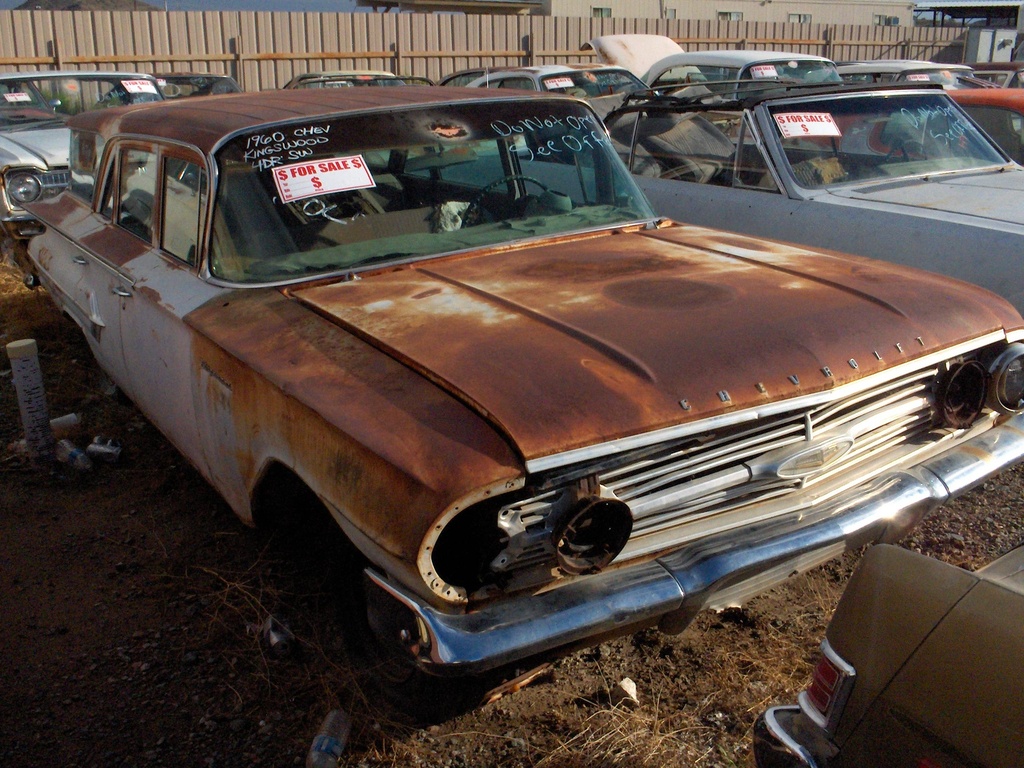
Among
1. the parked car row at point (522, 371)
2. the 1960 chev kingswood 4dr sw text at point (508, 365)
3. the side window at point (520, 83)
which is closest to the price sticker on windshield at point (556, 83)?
the side window at point (520, 83)

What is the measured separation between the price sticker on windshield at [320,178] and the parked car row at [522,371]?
1cm

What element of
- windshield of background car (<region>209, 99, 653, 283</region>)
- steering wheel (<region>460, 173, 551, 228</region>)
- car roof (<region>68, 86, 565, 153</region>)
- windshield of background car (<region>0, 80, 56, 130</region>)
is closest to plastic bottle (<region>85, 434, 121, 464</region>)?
car roof (<region>68, 86, 565, 153</region>)

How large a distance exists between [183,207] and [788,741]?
274 cm

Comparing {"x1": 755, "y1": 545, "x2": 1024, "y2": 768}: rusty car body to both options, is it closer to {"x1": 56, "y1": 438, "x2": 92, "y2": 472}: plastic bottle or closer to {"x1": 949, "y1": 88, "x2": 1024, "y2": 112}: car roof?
Answer: {"x1": 56, "y1": 438, "x2": 92, "y2": 472}: plastic bottle

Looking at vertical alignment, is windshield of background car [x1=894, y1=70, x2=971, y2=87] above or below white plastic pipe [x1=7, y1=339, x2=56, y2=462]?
above

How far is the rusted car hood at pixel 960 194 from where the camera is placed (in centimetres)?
466

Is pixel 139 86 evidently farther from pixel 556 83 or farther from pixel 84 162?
pixel 556 83

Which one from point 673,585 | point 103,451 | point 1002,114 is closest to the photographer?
point 673,585

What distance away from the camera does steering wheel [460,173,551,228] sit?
3.54 m

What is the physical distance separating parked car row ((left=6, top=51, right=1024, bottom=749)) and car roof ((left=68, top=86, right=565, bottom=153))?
0.07 feet

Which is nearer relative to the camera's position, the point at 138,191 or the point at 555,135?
the point at 555,135

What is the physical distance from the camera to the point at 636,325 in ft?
8.55

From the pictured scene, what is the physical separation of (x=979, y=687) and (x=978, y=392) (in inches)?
66.5

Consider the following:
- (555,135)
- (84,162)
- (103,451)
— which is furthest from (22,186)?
(555,135)
